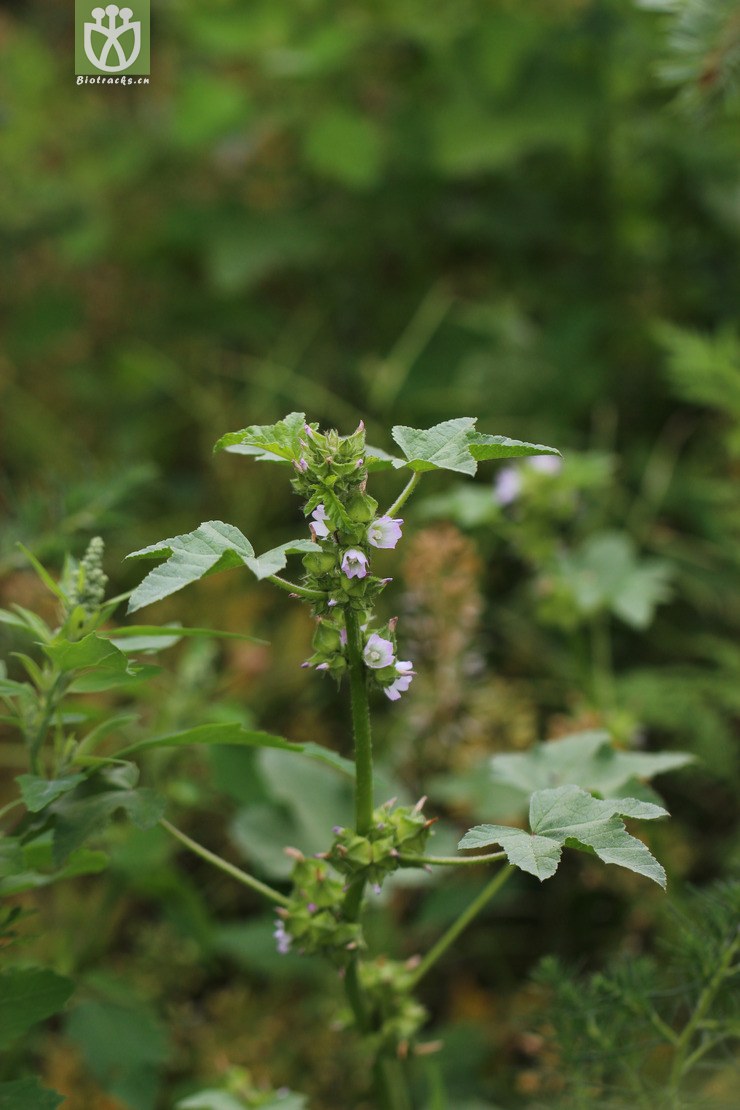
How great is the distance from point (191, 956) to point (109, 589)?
535 millimetres

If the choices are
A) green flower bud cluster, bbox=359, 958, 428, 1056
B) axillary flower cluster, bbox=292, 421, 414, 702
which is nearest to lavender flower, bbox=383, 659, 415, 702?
axillary flower cluster, bbox=292, 421, 414, 702

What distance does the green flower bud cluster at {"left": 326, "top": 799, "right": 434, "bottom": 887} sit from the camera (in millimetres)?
569

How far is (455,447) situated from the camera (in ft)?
1.81

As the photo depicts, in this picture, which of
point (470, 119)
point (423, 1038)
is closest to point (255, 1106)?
point (423, 1038)

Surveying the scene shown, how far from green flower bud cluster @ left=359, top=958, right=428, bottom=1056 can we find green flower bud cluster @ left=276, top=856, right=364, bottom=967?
0.25 feet

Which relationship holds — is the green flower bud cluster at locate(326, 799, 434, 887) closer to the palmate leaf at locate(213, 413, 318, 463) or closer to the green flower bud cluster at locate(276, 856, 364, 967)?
the green flower bud cluster at locate(276, 856, 364, 967)

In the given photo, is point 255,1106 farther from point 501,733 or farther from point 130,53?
point 130,53

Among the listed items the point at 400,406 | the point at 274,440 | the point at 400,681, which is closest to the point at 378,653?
the point at 400,681

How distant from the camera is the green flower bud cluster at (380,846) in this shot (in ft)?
1.87

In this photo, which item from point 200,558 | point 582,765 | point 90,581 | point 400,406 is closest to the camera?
point 200,558

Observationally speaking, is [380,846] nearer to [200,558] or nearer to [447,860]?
[447,860]

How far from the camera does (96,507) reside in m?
Result: 0.96

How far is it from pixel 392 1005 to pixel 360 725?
0.75 ft

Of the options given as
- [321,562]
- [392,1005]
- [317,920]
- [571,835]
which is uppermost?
[321,562]
